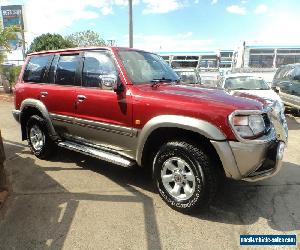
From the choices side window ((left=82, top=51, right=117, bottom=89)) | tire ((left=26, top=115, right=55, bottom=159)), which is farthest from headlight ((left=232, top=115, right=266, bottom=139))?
tire ((left=26, top=115, right=55, bottom=159))

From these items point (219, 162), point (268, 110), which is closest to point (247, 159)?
point (219, 162)

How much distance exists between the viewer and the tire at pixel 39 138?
5797 mm

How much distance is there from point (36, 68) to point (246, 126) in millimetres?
4052

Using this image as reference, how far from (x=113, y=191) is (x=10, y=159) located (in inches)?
102

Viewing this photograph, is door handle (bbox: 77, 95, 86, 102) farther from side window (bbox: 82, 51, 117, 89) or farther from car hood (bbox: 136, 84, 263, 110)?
car hood (bbox: 136, 84, 263, 110)

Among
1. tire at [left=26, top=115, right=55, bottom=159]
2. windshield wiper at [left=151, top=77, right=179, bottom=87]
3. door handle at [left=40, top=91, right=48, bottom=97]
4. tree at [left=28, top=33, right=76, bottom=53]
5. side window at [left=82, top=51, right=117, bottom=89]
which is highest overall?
tree at [left=28, top=33, right=76, bottom=53]

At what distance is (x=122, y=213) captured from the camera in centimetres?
395

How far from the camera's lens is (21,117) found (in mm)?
6137

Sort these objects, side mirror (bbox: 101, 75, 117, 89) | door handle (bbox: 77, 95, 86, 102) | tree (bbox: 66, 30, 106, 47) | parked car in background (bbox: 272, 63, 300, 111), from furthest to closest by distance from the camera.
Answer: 1. tree (bbox: 66, 30, 106, 47)
2. parked car in background (bbox: 272, 63, 300, 111)
3. door handle (bbox: 77, 95, 86, 102)
4. side mirror (bbox: 101, 75, 117, 89)

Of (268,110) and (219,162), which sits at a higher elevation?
(268,110)

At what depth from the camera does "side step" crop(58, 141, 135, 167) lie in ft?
14.4

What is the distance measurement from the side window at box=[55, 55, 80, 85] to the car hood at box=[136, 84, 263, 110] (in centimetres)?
133

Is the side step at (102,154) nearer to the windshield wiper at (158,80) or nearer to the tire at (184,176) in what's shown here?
the tire at (184,176)

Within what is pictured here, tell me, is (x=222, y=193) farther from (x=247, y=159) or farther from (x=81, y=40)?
(x=81, y=40)
